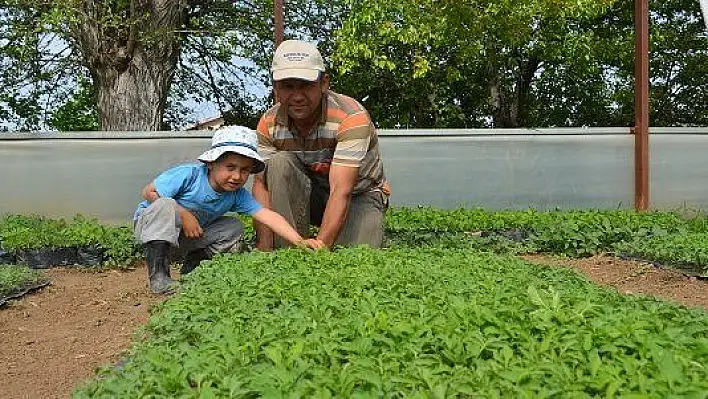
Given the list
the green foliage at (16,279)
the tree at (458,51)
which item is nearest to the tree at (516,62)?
the tree at (458,51)

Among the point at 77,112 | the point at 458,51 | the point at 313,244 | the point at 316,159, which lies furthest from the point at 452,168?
the point at 77,112

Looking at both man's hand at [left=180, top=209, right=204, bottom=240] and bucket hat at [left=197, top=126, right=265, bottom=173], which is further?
man's hand at [left=180, top=209, right=204, bottom=240]

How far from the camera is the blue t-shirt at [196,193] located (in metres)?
5.00

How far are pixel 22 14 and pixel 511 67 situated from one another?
11.0m

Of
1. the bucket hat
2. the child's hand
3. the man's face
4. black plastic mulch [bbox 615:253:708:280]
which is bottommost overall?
black plastic mulch [bbox 615:253:708:280]

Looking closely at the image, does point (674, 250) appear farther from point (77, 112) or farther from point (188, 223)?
point (77, 112)

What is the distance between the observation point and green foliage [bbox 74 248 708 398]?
1.70 metres

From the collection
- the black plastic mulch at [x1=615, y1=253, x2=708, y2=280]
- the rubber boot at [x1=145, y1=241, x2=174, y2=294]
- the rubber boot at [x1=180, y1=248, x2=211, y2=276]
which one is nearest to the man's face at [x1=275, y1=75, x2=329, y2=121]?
the rubber boot at [x1=145, y1=241, x2=174, y2=294]

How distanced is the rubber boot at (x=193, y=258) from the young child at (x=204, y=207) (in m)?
0.10

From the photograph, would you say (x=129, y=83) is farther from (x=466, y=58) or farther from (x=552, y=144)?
(x=466, y=58)

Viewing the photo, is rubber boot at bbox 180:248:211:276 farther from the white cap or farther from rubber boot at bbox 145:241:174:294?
the white cap

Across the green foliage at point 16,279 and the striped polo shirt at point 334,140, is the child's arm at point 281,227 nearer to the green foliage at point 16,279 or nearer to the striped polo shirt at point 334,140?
the striped polo shirt at point 334,140

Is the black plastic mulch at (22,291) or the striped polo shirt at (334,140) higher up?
the striped polo shirt at (334,140)

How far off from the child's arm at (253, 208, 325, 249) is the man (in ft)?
0.44
